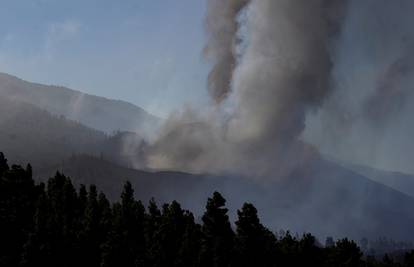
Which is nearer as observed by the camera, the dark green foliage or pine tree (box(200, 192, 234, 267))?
pine tree (box(200, 192, 234, 267))

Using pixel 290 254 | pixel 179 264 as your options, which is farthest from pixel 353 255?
pixel 179 264

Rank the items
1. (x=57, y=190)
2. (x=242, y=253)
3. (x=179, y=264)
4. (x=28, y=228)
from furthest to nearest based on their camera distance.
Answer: (x=57, y=190) < (x=28, y=228) < (x=179, y=264) < (x=242, y=253)

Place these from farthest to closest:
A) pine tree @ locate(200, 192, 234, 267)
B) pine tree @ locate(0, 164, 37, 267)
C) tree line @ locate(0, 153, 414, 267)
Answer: pine tree @ locate(0, 164, 37, 267) → tree line @ locate(0, 153, 414, 267) → pine tree @ locate(200, 192, 234, 267)

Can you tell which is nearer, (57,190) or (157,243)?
(157,243)

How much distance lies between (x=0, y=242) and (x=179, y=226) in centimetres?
3009

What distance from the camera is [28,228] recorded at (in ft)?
302

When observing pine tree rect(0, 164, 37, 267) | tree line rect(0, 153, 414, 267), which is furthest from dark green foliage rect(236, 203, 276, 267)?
pine tree rect(0, 164, 37, 267)

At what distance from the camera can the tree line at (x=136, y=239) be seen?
78.5 m

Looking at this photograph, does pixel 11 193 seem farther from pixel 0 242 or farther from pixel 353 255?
pixel 353 255

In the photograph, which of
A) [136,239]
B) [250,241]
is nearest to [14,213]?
[136,239]

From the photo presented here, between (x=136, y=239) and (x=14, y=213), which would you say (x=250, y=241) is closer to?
(x=136, y=239)

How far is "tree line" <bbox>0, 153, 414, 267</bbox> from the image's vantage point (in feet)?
258

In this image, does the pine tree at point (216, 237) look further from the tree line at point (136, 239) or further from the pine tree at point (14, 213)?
the pine tree at point (14, 213)

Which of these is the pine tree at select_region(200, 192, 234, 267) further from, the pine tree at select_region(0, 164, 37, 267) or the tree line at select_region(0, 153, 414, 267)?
Answer: the pine tree at select_region(0, 164, 37, 267)
